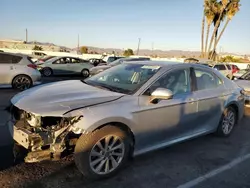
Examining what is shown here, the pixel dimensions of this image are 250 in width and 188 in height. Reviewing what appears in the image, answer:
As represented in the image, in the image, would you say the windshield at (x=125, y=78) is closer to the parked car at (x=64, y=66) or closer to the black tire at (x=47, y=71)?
the parked car at (x=64, y=66)

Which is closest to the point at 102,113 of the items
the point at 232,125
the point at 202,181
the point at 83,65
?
the point at 202,181

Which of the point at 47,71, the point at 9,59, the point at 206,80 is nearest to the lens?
the point at 206,80

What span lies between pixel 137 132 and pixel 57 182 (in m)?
1.26

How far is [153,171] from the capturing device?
417 cm

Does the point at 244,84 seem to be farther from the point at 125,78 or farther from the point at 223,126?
the point at 125,78

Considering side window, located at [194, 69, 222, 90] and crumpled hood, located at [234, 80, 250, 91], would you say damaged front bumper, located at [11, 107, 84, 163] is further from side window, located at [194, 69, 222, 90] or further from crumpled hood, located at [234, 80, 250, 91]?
crumpled hood, located at [234, 80, 250, 91]

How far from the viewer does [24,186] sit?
3.53 m

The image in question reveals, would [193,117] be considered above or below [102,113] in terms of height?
below

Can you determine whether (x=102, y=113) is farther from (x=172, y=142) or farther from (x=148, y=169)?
(x=172, y=142)

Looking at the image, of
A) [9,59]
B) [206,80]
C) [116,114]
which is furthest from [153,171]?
[9,59]

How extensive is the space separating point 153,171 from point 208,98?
1.86 metres

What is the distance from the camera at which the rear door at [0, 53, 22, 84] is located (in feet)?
34.5

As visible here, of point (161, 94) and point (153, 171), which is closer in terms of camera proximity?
point (161, 94)

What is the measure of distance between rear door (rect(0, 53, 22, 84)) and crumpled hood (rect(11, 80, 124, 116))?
689cm
